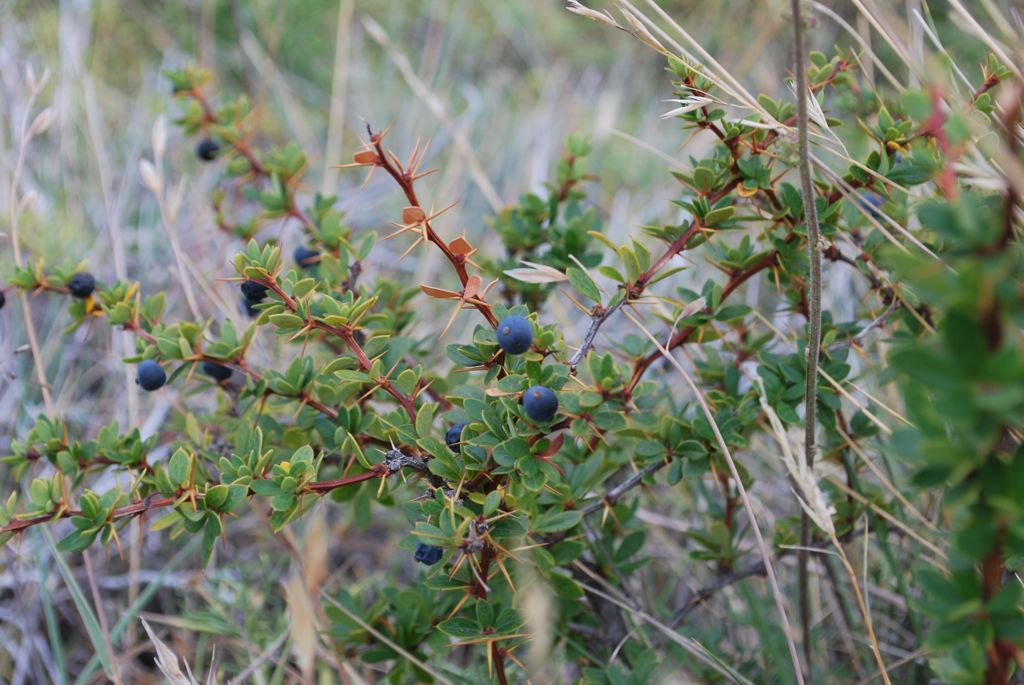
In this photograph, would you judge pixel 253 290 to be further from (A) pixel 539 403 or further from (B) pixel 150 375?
(A) pixel 539 403

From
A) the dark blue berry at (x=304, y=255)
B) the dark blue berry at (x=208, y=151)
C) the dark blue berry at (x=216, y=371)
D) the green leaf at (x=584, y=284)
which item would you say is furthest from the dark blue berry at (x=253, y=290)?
the dark blue berry at (x=208, y=151)

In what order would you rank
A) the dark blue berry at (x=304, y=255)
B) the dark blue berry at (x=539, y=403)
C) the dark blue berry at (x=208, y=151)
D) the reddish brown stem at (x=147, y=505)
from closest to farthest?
the dark blue berry at (x=539, y=403)
the reddish brown stem at (x=147, y=505)
the dark blue berry at (x=304, y=255)
the dark blue berry at (x=208, y=151)

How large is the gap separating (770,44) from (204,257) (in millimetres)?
2835

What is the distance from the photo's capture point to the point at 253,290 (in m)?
1.01

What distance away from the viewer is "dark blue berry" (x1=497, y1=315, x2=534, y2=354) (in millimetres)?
817

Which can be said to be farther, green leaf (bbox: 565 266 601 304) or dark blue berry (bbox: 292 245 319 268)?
dark blue berry (bbox: 292 245 319 268)

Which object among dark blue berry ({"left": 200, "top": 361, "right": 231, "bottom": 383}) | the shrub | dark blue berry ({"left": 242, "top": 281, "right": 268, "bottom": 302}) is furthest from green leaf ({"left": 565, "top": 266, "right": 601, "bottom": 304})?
dark blue berry ({"left": 200, "top": 361, "right": 231, "bottom": 383})

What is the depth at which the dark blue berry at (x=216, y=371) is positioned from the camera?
44.5 inches

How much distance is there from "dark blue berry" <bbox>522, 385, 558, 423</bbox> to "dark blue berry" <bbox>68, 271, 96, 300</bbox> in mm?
715

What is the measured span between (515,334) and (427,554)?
280 mm

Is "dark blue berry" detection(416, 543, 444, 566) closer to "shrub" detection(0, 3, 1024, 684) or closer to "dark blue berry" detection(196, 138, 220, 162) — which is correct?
"shrub" detection(0, 3, 1024, 684)

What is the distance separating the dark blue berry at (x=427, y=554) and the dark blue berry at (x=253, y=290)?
0.36 meters

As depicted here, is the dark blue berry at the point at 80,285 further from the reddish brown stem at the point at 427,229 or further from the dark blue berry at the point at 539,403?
the dark blue berry at the point at 539,403

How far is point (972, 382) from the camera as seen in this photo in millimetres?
477
